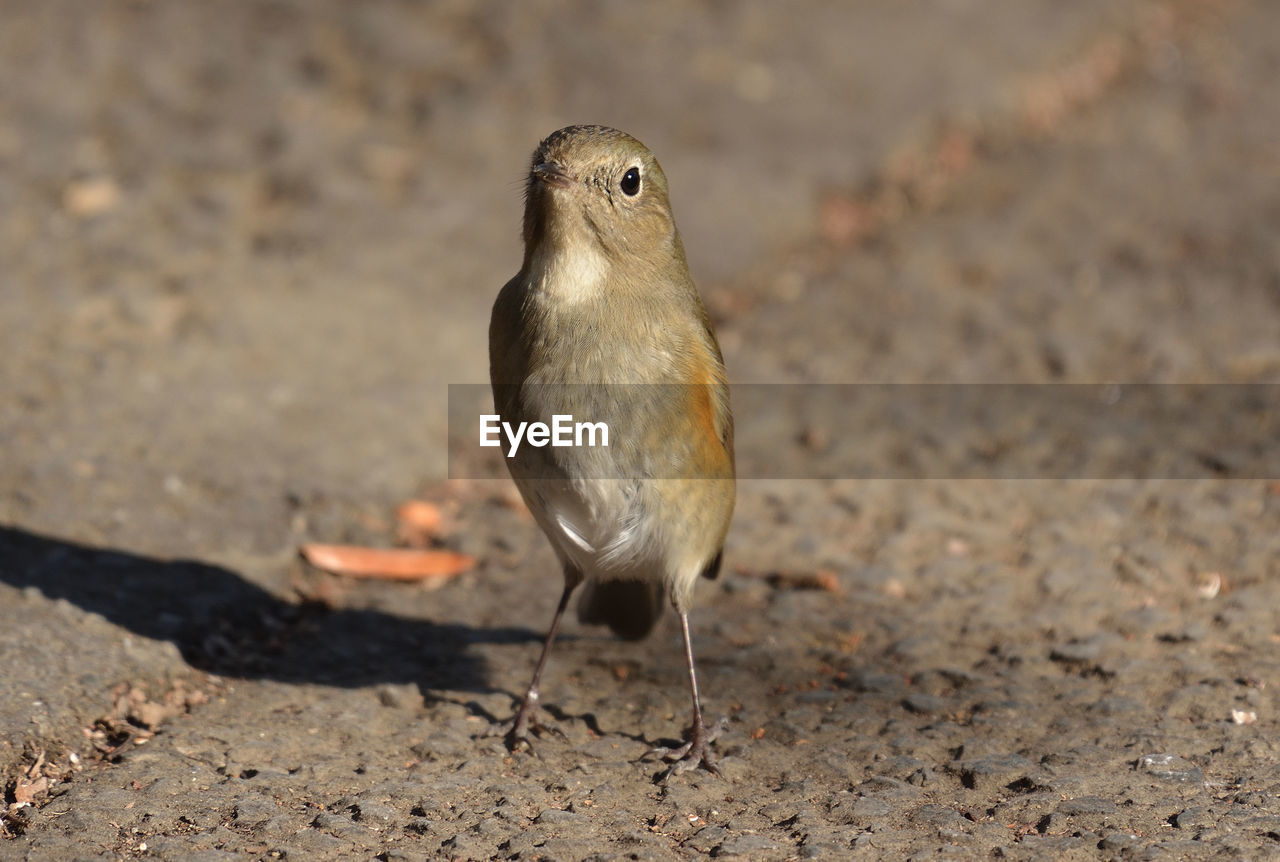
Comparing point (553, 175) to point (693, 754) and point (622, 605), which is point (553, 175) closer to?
point (622, 605)

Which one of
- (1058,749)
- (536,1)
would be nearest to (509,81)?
(536,1)

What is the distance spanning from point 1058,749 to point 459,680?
5.11ft

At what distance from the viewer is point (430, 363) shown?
537 cm

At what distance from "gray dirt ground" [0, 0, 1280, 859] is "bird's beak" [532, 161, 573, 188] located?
4.47 ft

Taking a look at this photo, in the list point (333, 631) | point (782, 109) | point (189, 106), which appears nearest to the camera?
point (333, 631)

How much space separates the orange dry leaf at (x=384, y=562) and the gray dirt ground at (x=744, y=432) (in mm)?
75

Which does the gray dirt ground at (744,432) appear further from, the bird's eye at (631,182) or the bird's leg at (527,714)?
the bird's eye at (631,182)

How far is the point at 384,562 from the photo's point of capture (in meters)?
4.29

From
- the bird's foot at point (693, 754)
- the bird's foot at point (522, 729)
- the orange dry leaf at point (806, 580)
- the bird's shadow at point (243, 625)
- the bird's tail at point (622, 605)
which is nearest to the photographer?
the bird's foot at point (693, 754)

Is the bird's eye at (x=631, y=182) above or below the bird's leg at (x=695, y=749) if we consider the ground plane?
above

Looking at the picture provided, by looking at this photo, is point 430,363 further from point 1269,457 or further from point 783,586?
point 1269,457

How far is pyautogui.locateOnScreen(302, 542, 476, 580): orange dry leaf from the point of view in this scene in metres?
4.23

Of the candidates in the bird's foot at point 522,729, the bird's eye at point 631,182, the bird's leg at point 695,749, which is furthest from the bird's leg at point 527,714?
the bird's eye at point 631,182

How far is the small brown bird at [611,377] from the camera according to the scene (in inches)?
130
